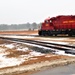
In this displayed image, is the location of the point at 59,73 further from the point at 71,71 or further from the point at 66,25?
the point at 66,25

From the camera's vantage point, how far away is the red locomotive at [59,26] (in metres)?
41.5

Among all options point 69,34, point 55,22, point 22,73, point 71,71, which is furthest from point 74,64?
point 55,22

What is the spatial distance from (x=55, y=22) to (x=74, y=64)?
104 ft

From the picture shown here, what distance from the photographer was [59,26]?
4291 centimetres

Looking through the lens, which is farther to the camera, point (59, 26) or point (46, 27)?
point (46, 27)

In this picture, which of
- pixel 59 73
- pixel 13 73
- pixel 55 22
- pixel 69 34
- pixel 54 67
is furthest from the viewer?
pixel 55 22

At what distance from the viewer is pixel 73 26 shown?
41562 millimetres

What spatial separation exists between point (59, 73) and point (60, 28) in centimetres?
3259

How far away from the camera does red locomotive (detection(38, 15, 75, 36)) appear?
41506mm

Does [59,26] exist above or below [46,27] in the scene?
above

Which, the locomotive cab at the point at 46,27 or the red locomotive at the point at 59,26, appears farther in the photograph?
the locomotive cab at the point at 46,27

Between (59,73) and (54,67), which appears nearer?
(59,73)

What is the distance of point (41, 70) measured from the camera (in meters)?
11.2

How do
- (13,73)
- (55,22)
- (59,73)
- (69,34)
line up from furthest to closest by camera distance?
(55,22) < (69,34) < (13,73) < (59,73)
